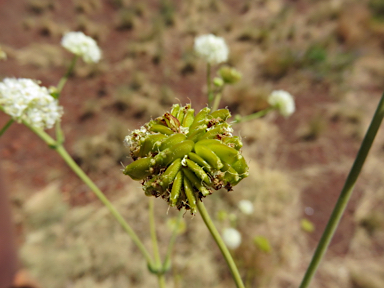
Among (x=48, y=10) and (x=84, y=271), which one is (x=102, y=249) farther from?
(x=48, y=10)

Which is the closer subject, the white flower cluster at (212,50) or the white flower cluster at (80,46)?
the white flower cluster at (80,46)

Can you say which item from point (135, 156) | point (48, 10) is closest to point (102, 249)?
point (135, 156)

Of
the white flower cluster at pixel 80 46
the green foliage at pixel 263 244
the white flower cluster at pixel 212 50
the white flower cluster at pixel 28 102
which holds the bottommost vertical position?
the green foliage at pixel 263 244

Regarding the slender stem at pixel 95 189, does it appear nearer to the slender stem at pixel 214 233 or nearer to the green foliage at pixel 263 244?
the slender stem at pixel 214 233

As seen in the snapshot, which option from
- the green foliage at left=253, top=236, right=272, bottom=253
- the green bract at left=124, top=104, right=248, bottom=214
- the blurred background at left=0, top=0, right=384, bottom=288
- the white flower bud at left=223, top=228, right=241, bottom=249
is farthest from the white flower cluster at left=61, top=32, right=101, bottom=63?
the white flower bud at left=223, top=228, right=241, bottom=249

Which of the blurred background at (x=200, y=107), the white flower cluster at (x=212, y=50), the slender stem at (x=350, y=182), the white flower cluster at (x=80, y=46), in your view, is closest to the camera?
the slender stem at (x=350, y=182)

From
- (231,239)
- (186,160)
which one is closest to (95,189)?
(186,160)

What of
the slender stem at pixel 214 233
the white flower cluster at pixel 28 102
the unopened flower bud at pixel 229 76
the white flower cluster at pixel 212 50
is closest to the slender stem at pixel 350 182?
the slender stem at pixel 214 233
